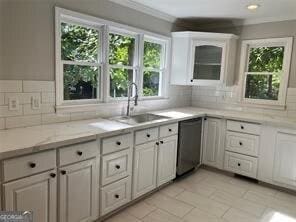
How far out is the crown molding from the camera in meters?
2.82

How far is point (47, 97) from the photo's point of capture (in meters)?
2.25

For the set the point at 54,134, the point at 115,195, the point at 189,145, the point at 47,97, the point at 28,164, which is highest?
the point at 47,97

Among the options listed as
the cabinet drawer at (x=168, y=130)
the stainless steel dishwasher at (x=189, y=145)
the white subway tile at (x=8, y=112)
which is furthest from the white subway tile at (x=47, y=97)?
the stainless steel dishwasher at (x=189, y=145)

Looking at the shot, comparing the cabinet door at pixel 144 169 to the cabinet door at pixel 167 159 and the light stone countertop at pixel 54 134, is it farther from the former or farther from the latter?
the light stone countertop at pixel 54 134

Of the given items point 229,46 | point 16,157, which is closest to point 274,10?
point 229,46

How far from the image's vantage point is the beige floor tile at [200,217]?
7.75ft

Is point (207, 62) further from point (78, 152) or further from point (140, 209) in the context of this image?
point (78, 152)

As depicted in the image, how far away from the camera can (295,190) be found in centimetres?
297

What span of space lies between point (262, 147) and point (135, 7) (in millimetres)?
2489

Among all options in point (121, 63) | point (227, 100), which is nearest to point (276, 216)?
point (227, 100)

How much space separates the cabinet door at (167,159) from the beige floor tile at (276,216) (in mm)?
1131

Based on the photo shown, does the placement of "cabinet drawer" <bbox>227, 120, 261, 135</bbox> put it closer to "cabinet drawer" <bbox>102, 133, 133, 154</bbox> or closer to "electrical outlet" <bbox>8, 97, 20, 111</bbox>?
"cabinet drawer" <bbox>102, 133, 133, 154</bbox>

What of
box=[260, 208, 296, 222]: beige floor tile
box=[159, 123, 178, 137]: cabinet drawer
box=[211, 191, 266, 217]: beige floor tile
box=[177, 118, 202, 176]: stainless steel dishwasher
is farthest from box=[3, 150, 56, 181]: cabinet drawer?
box=[260, 208, 296, 222]: beige floor tile

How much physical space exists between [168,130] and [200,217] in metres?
1.03
